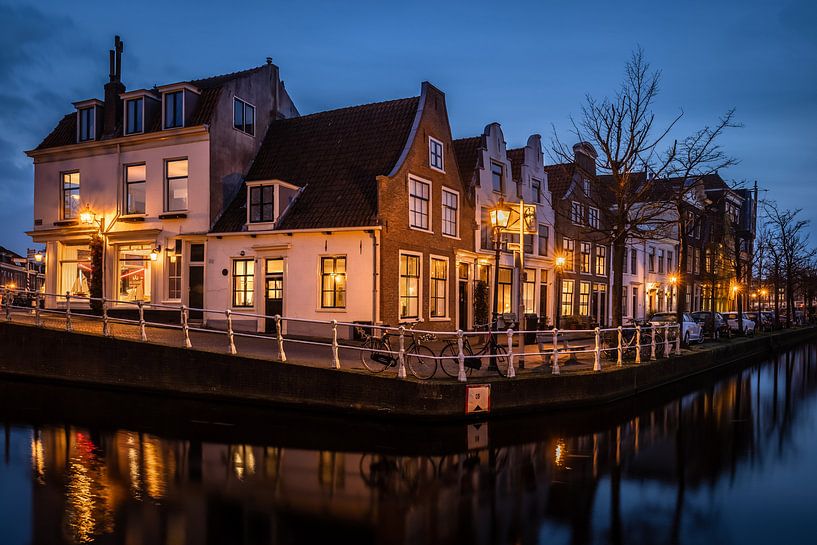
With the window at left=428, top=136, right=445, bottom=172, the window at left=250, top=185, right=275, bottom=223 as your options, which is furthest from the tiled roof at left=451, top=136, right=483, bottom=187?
the window at left=250, top=185, right=275, bottom=223

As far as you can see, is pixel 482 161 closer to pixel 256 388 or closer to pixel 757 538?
pixel 256 388

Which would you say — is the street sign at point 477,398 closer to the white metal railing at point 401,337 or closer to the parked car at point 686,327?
the white metal railing at point 401,337

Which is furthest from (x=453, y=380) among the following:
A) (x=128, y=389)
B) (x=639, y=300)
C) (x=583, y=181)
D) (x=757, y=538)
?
(x=639, y=300)

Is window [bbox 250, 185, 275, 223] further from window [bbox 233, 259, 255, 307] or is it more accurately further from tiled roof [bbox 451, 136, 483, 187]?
tiled roof [bbox 451, 136, 483, 187]

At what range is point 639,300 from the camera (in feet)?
156

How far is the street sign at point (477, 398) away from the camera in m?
12.4

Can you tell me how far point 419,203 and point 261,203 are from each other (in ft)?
19.0

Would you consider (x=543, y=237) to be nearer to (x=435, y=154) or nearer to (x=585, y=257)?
(x=585, y=257)

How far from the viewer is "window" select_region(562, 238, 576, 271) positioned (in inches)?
1373

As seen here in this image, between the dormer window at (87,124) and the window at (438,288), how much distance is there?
15.6m

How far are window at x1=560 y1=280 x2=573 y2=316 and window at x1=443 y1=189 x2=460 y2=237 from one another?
12378 mm

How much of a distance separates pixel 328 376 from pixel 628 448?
6.03 m

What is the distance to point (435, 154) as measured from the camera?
24.0 meters

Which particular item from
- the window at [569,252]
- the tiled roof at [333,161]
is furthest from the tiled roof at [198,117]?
the window at [569,252]
